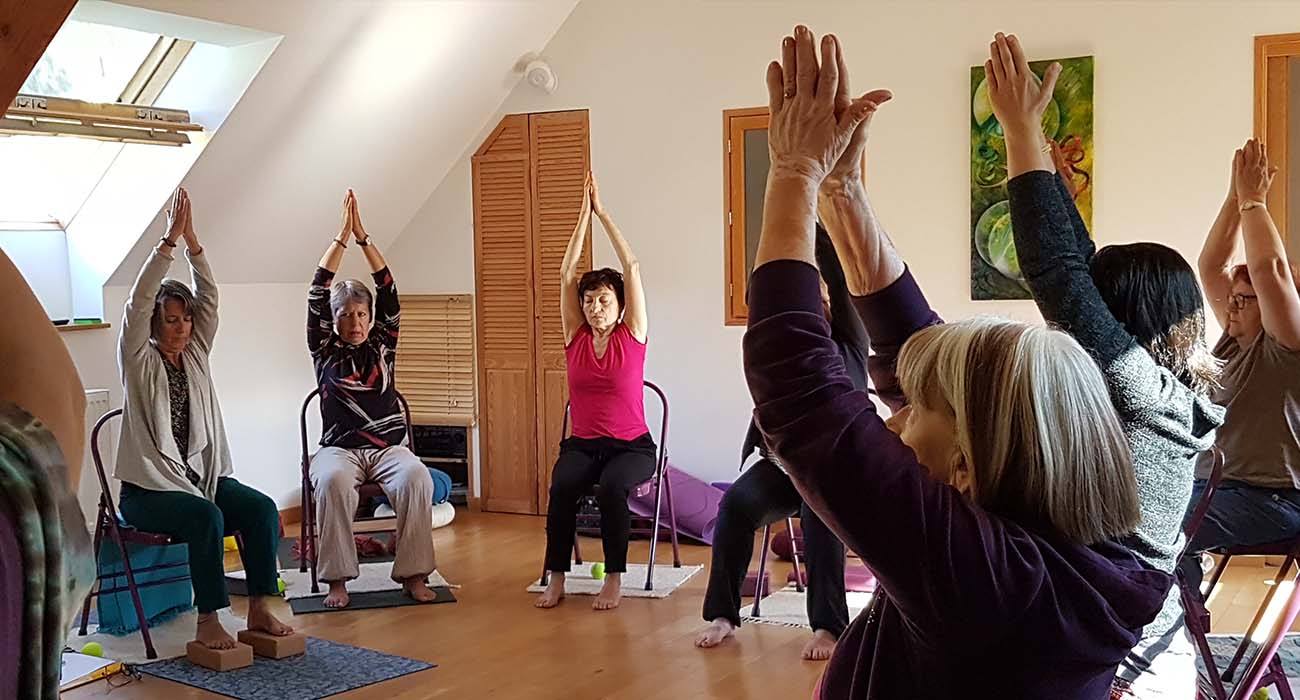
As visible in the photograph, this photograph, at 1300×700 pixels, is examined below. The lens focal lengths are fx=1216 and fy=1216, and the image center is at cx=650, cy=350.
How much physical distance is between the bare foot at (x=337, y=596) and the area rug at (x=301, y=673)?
0.51 m

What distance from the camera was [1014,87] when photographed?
173 cm

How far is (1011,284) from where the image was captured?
200 inches

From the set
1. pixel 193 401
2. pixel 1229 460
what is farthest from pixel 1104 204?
pixel 193 401

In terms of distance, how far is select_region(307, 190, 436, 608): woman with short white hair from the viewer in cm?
457

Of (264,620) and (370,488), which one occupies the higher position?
(370,488)

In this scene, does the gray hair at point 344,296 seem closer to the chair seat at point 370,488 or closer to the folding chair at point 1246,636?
the chair seat at point 370,488

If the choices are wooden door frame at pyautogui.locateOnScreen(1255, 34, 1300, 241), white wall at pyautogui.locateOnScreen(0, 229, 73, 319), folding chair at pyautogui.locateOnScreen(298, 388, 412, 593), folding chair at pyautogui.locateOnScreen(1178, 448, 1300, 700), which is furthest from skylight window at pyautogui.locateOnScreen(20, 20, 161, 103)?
wooden door frame at pyautogui.locateOnScreen(1255, 34, 1300, 241)

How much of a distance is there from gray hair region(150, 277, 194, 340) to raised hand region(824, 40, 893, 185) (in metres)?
3.11

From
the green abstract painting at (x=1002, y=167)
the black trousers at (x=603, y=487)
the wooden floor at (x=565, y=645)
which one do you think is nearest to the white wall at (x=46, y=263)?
the wooden floor at (x=565, y=645)

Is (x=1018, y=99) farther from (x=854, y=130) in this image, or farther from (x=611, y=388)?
(x=611, y=388)

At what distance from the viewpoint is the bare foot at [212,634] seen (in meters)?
3.94

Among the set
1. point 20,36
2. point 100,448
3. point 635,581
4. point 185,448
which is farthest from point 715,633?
point 20,36

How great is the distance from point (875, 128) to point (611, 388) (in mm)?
1664

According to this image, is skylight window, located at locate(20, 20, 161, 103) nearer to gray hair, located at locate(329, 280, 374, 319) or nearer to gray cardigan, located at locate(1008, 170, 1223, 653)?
gray hair, located at locate(329, 280, 374, 319)
